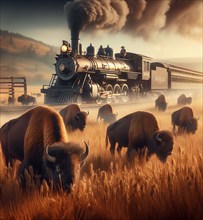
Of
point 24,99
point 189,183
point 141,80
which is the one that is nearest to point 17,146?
point 189,183

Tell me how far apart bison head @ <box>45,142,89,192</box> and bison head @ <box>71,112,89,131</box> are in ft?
13.6

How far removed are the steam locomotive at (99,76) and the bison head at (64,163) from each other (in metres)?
7.76

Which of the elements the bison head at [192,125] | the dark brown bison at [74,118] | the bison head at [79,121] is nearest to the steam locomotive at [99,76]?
the dark brown bison at [74,118]

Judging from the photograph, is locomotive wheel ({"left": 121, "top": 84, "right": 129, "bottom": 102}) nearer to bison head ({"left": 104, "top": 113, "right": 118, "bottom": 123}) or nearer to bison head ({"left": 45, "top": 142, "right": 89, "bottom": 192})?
bison head ({"left": 104, "top": 113, "right": 118, "bottom": 123})

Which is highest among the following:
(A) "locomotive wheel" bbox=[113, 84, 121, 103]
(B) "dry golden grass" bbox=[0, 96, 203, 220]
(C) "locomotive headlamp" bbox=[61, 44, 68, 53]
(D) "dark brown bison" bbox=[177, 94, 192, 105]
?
(C) "locomotive headlamp" bbox=[61, 44, 68, 53]

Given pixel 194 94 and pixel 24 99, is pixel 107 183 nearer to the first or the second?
pixel 24 99

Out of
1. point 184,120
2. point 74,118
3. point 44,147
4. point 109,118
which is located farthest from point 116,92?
point 44,147

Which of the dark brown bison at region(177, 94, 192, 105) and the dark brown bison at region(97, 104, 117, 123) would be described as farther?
the dark brown bison at region(177, 94, 192, 105)

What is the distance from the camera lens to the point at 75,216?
2104 millimetres

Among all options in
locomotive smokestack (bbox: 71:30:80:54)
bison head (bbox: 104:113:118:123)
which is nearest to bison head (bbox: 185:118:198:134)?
bison head (bbox: 104:113:118:123)

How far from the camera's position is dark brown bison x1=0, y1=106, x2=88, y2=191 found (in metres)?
2.32

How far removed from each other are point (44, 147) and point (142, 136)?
1.71m

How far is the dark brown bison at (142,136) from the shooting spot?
3.83 meters

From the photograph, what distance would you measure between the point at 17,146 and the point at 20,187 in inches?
31.9
